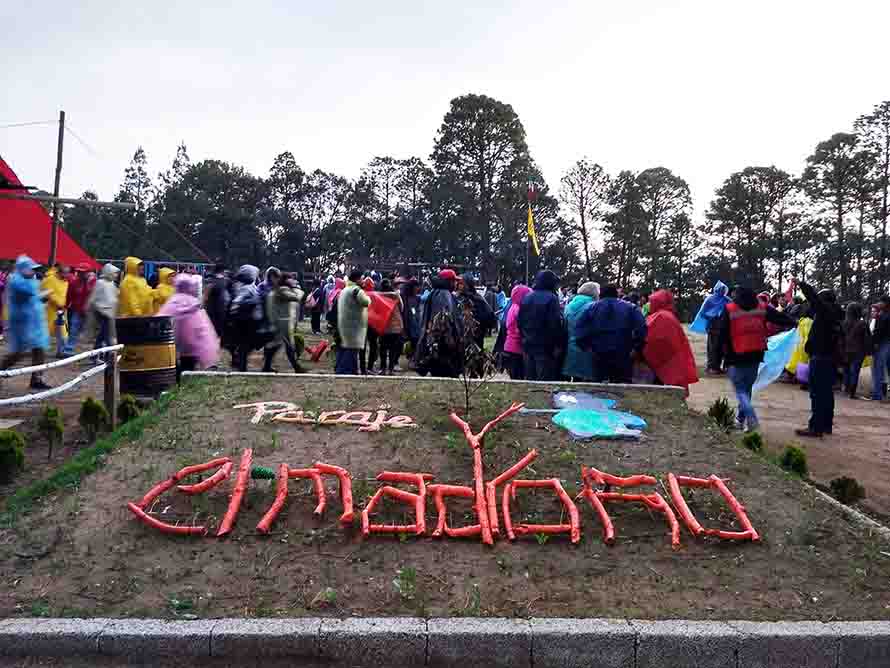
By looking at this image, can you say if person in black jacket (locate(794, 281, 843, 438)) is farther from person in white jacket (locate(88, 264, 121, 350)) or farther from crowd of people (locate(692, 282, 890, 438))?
person in white jacket (locate(88, 264, 121, 350))

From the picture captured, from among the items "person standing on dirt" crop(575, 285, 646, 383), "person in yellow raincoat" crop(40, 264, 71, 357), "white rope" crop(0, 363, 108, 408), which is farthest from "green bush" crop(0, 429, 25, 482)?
"person in yellow raincoat" crop(40, 264, 71, 357)

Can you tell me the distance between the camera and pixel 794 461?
7082 mm

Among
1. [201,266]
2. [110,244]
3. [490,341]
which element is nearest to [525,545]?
[490,341]

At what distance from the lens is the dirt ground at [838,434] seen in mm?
7746

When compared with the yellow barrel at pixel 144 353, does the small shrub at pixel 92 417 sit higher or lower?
lower

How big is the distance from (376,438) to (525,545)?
6.13ft

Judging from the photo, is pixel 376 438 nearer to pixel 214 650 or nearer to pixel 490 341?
pixel 214 650

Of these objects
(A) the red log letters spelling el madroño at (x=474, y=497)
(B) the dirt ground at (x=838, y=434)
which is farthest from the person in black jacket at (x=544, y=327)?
(A) the red log letters spelling el madroño at (x=474, y=497)

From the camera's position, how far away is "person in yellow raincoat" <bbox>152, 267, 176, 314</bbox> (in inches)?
432

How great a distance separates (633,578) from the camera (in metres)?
4.59

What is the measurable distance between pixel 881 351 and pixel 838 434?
16.1ft

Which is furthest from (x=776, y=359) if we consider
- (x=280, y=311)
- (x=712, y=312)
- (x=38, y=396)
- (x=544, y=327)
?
(x=38, y=396)

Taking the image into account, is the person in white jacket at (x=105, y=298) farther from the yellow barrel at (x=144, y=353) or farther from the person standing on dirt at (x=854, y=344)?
the person standing on dirt at (x=854, y=344)

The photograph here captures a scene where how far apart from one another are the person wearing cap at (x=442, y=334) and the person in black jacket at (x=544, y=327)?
892mm
